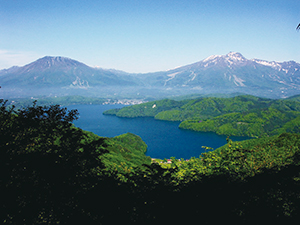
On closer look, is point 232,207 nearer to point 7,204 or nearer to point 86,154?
point 86,154

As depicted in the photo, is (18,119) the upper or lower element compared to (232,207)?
upper

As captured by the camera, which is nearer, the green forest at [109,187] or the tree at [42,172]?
the tree at [42,172]

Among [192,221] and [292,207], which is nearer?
[192,221]

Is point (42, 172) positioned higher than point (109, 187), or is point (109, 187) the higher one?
point (42, 172)

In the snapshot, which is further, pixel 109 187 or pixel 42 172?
pixel 109 187

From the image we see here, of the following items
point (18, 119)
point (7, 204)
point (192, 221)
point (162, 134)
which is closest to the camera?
point (7, 204)

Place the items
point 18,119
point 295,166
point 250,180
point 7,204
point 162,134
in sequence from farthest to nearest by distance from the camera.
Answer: point 162,134 → point 295,166 → point 250,180 → point 18,119 → point 7,204

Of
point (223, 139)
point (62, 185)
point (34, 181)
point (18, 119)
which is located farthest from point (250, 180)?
point (223, 139)

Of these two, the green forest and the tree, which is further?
the green forest

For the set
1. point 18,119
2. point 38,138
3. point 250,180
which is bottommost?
point 250,180

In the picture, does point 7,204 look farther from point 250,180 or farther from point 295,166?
point 295,166
